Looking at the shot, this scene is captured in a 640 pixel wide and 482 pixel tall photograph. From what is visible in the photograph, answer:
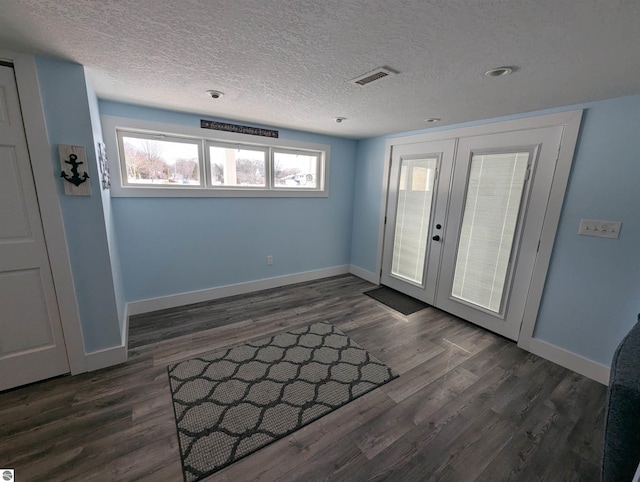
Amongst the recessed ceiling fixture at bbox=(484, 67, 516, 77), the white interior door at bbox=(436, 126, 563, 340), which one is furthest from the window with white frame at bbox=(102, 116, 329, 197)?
the recessed ceiling fixture at bbox=(484, 67, 516, 77)

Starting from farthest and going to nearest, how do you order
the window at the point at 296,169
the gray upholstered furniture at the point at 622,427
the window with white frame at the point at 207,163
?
the window at the point at 296,169, the window with white frame at the point at 207,163, the gray upholstered furniture at the point at 622,427

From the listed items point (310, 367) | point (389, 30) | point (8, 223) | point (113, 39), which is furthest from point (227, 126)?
point (310, 367)

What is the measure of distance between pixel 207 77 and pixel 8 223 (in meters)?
1.63

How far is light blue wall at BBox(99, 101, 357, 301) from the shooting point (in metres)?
2.75

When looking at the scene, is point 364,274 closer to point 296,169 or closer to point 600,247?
point 296,169

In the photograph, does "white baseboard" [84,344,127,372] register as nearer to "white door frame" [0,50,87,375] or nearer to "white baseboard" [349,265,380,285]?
"white door frame" [0,50,87,375]

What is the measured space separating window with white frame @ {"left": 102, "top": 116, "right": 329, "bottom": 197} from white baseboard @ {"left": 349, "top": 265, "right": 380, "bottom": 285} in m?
1.47

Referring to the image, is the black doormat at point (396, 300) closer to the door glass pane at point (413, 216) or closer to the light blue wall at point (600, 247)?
the door glass pane at point (413, 216)

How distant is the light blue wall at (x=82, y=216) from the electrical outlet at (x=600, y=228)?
3800 millimetres

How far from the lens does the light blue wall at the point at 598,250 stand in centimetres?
189

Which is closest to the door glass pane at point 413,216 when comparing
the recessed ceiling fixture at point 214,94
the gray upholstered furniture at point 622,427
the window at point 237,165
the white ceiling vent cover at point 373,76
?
the white ceiling vent cover at point 373,76

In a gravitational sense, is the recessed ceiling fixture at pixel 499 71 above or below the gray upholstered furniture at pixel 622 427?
above

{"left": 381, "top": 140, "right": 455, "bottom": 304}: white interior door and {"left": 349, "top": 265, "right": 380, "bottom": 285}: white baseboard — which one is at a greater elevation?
{"left": 381, "top": 140, "right": 455, "bottom": 304}: white interior door

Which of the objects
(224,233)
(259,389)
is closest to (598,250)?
(259,389)
